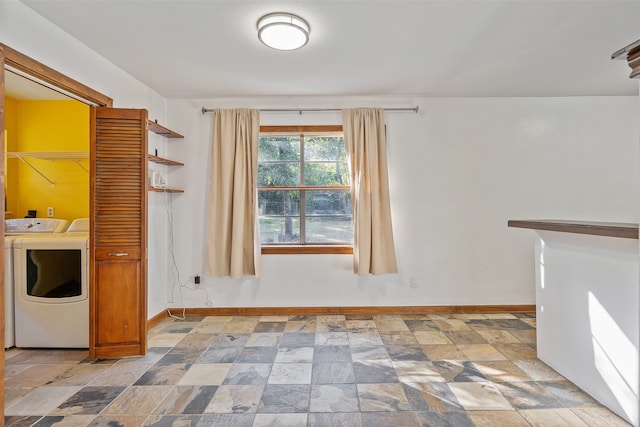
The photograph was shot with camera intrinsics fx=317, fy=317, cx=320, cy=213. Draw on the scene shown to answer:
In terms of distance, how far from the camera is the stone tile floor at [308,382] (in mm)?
1896

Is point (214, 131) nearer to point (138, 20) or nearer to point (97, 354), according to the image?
point (138, 20)

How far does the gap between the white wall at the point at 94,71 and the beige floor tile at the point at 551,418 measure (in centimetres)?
345

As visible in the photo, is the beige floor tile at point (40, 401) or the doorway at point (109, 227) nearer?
the beige floor tile at point (40, 401)

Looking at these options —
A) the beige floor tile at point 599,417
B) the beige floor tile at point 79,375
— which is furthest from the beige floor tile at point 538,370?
the beige floor tile at point 79,375

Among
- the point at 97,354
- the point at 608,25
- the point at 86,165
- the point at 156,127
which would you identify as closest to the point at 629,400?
the point at 608,25

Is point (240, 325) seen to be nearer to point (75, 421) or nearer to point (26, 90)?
point (75, 421)

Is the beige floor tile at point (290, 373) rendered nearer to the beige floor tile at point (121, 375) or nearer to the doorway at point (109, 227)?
the beige floor tile at point (121, 375)

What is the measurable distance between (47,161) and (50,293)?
63.2 inches

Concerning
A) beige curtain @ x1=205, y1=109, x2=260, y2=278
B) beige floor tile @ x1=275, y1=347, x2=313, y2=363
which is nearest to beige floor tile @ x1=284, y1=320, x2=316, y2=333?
beige floor tile @ x1=275, y1=347, x2=313, y2=363

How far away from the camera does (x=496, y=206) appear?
12.2 feet

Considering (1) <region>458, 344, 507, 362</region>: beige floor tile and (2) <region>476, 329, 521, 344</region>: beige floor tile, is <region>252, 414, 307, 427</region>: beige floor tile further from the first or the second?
(2) <region>476, 329, 521, 344</region>: beige floor tile

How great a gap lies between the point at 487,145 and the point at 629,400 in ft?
8.75

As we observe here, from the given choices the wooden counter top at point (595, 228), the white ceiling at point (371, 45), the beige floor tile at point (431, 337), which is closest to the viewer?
the wooden counter top at point (595, 228)

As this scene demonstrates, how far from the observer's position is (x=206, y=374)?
2396mm
